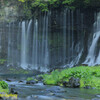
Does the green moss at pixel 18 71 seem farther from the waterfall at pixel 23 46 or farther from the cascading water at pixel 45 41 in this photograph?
the waterfall at pixel 23 46

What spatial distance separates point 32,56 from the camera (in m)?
31.5

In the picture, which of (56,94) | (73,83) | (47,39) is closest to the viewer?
(56,94)

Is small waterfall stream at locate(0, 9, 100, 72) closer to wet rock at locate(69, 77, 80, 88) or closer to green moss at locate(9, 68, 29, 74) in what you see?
green moss at locate(9, 68, 29, 74)

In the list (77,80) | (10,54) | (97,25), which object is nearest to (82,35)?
(97,25)

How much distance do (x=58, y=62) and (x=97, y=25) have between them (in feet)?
21.6

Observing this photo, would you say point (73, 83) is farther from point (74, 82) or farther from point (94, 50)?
point (94, 50)

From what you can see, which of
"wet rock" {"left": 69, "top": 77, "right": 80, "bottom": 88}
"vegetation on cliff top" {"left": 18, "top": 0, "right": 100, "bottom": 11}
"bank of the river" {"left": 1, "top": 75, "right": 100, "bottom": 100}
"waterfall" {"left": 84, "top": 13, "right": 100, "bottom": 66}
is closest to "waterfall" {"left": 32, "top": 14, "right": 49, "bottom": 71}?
"vegetation on cliff top" {"left": 18, "top": 0, "right": 100, "bottom": 11}

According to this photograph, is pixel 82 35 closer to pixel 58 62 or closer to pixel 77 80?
pixel 58 62

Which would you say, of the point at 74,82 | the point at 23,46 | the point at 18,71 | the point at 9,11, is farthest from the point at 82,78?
the point at 9,11

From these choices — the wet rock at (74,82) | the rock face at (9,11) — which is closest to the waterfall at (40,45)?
the rock face at (9,11)

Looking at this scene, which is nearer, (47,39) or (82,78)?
(82,78)

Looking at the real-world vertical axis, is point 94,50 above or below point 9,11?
below

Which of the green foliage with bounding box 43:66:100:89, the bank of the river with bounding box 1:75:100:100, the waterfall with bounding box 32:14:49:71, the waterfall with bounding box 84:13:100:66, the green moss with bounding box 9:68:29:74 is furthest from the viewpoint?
the waterfall with bounding box 32:14:49:71

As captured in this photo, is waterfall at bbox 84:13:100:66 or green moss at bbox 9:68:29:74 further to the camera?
green moss at bbox 9:68:29:74
